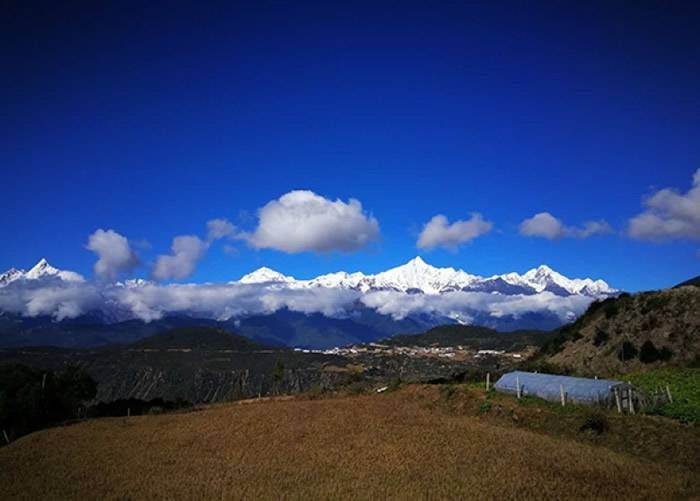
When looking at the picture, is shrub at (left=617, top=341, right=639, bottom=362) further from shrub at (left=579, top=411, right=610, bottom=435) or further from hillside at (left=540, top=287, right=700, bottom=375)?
shrub at (left=579, top=411, right=610, bottom=435)

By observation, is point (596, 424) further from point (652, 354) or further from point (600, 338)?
point (600, 338)

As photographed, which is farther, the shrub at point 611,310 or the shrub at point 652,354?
the shrub at point 611,310

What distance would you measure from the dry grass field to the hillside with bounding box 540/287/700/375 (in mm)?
33821

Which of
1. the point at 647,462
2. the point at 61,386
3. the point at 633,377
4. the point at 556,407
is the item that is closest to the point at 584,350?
the point at 633,377

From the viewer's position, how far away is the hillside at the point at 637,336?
197 ft

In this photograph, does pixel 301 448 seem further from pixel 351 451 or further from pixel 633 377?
pixel 633 377

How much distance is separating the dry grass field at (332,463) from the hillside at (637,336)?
33821mm

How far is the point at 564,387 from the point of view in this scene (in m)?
38.5

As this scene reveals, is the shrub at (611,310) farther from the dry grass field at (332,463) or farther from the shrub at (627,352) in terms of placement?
the dry grass field at (332,463)

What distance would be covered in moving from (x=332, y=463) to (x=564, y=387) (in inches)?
814

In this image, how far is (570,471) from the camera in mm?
23453

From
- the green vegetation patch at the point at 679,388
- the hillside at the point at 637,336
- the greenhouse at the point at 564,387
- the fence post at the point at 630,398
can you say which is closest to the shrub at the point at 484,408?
the greenhouse at the point at 564,387

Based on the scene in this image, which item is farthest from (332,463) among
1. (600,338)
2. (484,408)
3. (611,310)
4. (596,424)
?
(611,310)

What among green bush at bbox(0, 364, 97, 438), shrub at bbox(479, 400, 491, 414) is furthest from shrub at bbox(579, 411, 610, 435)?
green bush at bbox(0, 364, 97, 438)
